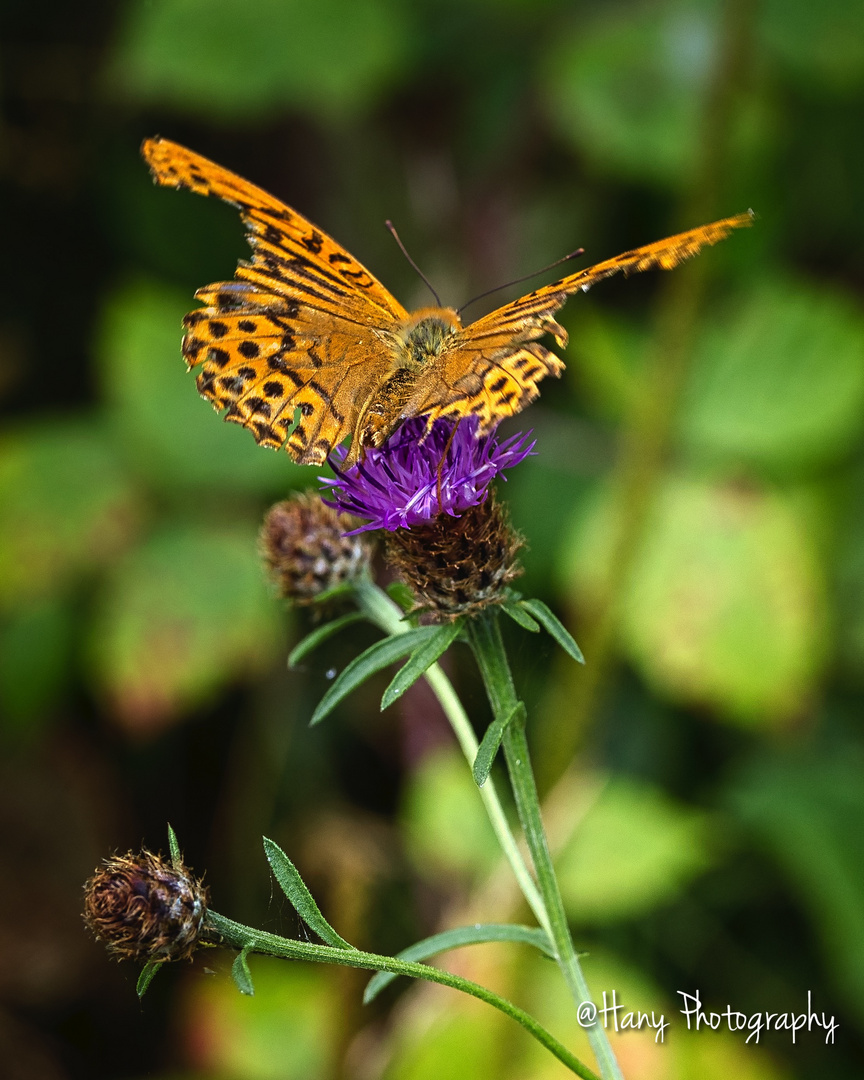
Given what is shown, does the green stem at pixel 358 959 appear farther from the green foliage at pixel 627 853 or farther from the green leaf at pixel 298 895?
the green foliage at pixel 627 853

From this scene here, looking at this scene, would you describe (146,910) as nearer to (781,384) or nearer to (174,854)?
(174,854)

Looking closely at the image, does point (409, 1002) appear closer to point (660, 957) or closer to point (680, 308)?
point (660, 957)

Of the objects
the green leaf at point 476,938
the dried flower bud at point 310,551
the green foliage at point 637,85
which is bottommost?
the green leaf at point 476,938

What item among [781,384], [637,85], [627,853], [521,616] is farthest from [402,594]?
[637,85]

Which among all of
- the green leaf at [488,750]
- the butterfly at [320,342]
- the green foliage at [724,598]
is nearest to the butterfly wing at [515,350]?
the butterfly at [320,342]

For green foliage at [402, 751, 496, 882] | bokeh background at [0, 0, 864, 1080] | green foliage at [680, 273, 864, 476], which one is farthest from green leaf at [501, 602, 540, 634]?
green foliage at [680, 273, 864, 476]
